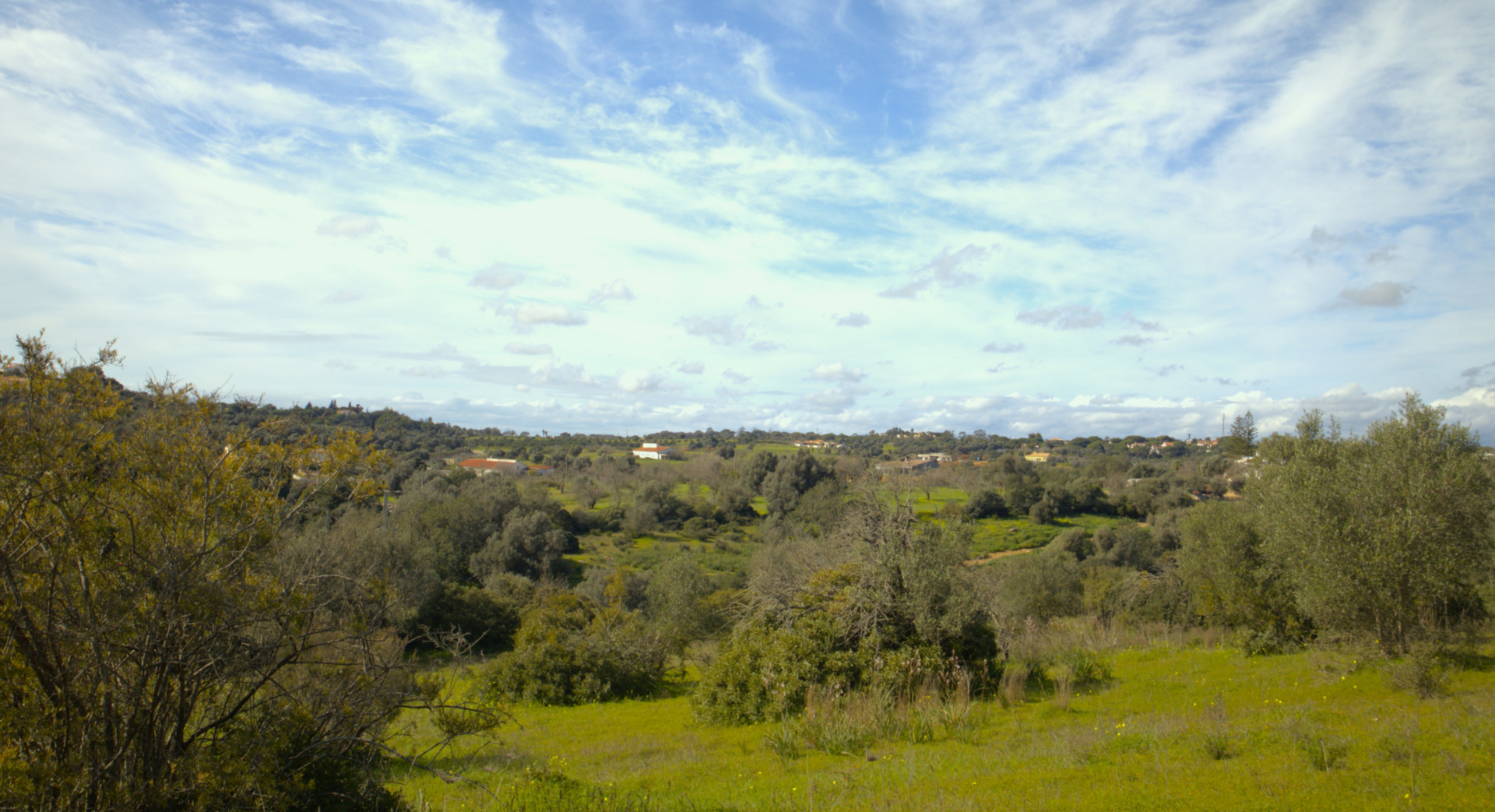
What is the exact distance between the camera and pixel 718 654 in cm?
1658

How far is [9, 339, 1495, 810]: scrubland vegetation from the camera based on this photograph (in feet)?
16.7

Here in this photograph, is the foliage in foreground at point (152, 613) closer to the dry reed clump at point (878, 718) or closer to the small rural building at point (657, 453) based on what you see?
the dry reed clump at point (878, 718)

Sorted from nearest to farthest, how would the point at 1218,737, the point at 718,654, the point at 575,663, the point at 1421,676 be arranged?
the point at 1218,737 < the point at 1421,676 < the point at 718,654 < the point at 575,663

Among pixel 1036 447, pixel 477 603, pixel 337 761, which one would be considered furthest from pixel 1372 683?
pixel 1036 447

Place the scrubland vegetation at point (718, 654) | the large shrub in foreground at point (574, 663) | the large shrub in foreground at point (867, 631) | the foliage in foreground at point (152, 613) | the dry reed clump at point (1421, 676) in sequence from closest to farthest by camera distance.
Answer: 1. the foliage in foreground at point (152, 613)
2. the scrubland vegetation at point (718, 654)
3. the dry reed clump at point (1421, 676)
4. the large shrub in foreground at point (867, 631)
5. the large shrub in foreground at point (574, 663)

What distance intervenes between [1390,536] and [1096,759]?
8966mm

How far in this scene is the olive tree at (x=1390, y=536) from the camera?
41.6 ft

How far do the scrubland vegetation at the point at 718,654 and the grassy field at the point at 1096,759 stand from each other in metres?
0.07

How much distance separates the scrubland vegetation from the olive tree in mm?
65

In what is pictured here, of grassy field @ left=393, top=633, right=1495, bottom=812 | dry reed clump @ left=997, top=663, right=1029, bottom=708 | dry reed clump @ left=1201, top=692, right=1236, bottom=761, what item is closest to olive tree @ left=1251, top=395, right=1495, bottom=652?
grassy field @ left=393, top=633, right=1495, bottom=812

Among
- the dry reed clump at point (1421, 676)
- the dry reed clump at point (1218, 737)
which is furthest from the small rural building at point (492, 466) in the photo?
the dry reed clump at point (1421, 676)

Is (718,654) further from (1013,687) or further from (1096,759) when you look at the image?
(1096,759)

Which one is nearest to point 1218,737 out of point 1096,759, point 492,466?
point 1096,759

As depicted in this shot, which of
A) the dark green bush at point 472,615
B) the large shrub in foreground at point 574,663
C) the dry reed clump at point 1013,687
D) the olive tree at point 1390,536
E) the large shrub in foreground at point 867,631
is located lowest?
the dark green bush at point 472,615
